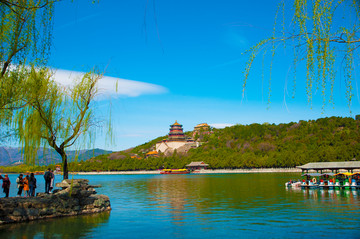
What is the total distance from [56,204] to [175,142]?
11438 centimetres

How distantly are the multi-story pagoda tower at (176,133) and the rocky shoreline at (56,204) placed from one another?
113200 millimetres

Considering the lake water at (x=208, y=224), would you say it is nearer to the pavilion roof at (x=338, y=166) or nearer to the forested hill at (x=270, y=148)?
the pavilion roof at (x=338, y=166)

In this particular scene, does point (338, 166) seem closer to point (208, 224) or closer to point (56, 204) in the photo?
point (208, 224)

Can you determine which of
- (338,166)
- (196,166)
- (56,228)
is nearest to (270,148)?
(196,166)

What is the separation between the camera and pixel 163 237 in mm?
10672

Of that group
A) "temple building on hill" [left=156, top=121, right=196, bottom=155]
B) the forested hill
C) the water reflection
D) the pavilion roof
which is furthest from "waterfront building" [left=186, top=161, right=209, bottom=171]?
the water reflection

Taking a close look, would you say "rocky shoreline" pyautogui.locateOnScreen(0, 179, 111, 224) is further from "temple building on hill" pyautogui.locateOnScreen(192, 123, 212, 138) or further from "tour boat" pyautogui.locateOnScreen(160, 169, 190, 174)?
"temple building on hill" pyautogui.locateOnScreen(192, 123, 212, 138)

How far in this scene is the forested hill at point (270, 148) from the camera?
71481 mm

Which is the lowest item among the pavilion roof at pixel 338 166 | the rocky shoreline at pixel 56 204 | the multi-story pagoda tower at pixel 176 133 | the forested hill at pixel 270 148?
the rocky shoreline at pixel 56 204

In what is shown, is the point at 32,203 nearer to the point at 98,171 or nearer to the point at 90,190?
the point at 90,190

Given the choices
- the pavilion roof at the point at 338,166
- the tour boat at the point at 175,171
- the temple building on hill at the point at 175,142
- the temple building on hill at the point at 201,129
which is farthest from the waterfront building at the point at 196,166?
the pavilion roof at the point at 338,166

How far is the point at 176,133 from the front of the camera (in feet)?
427

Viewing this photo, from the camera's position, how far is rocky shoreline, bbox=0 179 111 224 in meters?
12.6

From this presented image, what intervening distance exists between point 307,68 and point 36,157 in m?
11.0
